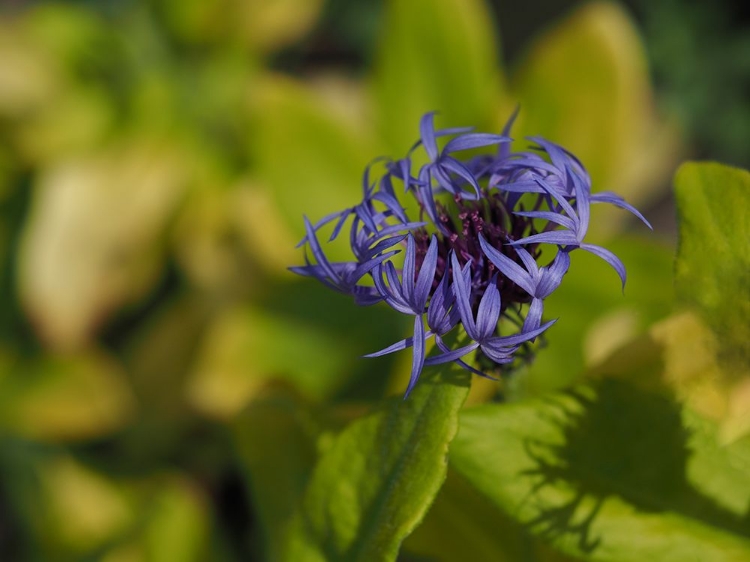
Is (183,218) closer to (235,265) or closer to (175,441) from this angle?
(235,265)

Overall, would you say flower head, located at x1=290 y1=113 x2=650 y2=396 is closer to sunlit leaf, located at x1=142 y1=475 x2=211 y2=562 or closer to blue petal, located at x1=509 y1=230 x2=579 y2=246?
blue petal, located at x1=509 y1=230 x2=579 y2=246

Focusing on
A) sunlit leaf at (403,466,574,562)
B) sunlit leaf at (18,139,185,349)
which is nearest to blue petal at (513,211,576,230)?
sunlit leaf at (403,466,574,562)

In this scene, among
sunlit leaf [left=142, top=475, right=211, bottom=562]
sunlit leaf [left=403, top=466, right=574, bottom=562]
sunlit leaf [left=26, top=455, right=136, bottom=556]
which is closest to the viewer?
sunlit leaf [left=403, top=466, right=574, bottom=562]

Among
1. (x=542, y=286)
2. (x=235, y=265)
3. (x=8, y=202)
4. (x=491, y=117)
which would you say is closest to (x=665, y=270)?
(x=491, y=117)

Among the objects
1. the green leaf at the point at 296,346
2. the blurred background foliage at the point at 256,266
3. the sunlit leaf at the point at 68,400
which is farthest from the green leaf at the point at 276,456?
the sunlit leaf at the point at 68,400

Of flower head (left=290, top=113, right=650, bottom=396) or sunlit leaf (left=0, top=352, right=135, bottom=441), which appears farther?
sunlit leaf (left=0, top=352, right=135, bottom=441)

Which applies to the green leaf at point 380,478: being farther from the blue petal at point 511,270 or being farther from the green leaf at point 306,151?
the green leaf at point 306,151
